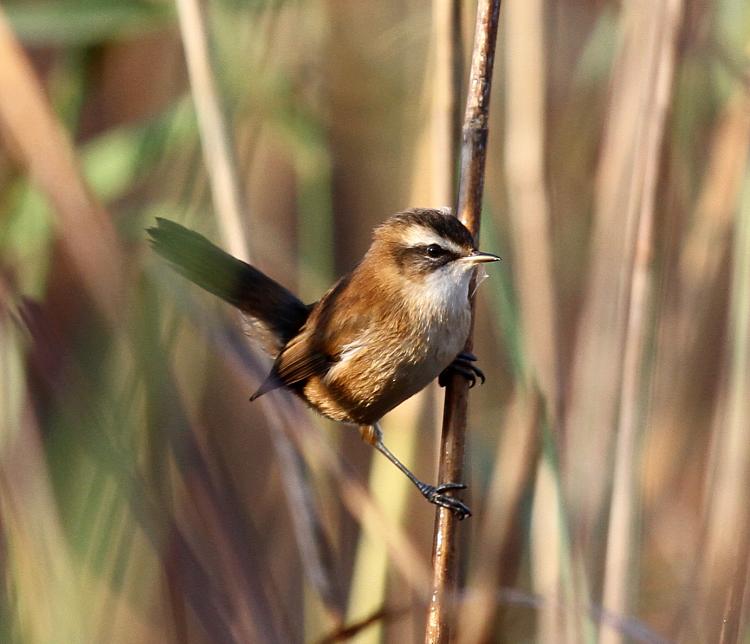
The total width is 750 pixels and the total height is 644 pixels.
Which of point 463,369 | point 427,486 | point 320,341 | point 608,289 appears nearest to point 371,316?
point 320,341

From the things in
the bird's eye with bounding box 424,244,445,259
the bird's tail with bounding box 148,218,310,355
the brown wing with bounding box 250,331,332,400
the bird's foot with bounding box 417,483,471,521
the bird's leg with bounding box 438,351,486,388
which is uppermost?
the bird's eye with bounding box 424,244,445,259

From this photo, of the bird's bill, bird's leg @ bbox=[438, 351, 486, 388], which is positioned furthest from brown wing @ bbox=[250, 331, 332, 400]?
the bird's bill

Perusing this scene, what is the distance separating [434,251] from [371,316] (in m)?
0.24

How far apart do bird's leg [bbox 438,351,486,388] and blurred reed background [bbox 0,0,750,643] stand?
0.13 m

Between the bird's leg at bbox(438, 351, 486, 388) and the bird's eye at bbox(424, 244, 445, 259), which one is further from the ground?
the bird's eye at bbox(424, 244, 445, 259)

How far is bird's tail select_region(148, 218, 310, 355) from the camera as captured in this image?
6.53 ft

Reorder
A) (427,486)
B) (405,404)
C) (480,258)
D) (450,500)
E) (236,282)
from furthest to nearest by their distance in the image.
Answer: (405,404), (236,282), (427,486), (480,258), (450,500)

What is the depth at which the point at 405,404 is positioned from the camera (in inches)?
100

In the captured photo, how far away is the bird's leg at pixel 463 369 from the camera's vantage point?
6.79ft

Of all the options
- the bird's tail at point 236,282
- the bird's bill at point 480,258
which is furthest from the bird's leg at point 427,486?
the bird's bill at point 480,258

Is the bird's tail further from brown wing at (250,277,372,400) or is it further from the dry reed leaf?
the dry reed leaf

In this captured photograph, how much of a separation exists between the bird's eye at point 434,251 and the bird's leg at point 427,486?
0.50 meters

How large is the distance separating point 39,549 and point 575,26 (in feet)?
7.37

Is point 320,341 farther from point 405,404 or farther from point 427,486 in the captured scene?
point 427,486
